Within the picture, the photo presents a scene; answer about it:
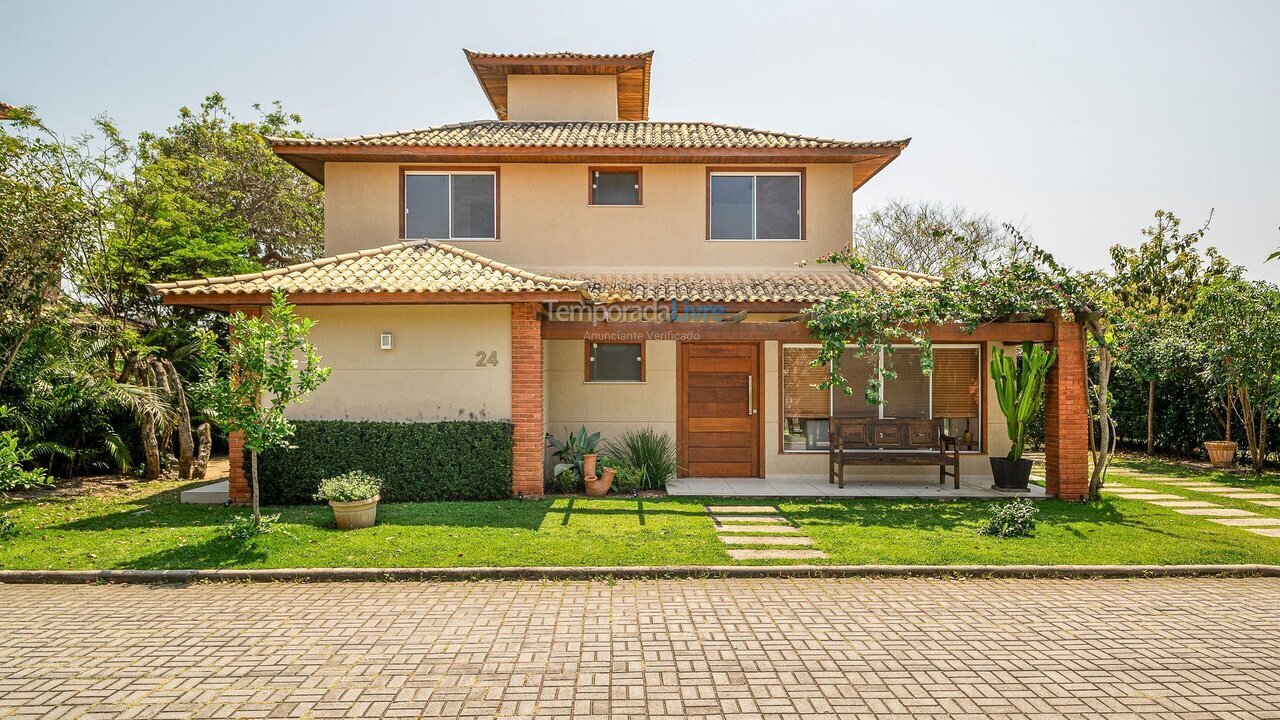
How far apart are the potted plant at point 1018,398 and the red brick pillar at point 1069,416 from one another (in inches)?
10.0

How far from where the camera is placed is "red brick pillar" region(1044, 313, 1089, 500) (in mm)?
9992

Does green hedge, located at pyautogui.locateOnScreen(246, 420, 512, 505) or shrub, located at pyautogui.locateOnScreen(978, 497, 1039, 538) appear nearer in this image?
shrub, located at pyautogui.locateOnScreen(978, 497, 1039, 538)

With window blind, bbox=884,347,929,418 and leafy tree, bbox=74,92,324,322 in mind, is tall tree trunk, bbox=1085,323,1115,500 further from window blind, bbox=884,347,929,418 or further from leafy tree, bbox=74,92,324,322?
leafy tree, bbox=74,92,324,322

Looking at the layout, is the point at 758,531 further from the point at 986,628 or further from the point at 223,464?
the point at 223,464

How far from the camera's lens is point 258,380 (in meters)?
7.37

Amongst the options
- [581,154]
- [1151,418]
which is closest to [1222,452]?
[1151,418]

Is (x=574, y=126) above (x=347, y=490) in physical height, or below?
above

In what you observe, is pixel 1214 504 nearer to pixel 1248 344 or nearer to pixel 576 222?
pixel 1248 344

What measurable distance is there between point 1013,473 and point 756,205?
629 centimetres

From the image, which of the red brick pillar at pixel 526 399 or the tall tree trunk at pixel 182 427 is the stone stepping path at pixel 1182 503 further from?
the tall tree trunk at pixel 182 427

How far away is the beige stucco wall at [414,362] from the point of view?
989cm

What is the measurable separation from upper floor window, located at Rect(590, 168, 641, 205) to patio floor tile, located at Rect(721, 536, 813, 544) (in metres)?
7.16

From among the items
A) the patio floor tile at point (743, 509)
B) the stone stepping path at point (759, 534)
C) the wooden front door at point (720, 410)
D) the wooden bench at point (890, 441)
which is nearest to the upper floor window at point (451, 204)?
the wooden front door at point (720, 410)

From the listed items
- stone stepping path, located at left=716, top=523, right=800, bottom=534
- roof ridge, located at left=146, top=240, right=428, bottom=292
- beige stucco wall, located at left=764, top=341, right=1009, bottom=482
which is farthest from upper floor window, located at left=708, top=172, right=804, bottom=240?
stone stepping path, located at left=716, top=523, right=800, bottom=534
